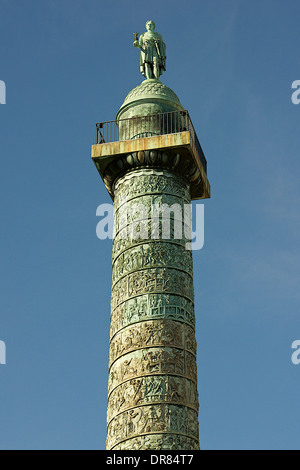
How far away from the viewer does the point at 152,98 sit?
15.8m

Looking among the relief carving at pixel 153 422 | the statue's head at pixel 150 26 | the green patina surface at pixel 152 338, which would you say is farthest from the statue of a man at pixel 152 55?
the relief carving at pixel 153 422

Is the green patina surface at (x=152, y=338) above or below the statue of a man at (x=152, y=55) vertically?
below

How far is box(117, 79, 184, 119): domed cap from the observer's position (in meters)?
15.8

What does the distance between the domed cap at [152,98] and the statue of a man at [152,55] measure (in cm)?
56

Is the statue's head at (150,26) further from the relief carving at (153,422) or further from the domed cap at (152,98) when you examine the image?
the relief carving at (153,422)

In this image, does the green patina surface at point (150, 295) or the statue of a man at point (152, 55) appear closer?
the green patina surface at point (150, 295)

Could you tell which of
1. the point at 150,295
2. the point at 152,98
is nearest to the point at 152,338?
the point at 150,295

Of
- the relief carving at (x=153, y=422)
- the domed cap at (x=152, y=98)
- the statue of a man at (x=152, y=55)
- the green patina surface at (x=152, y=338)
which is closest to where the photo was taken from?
the relief carving at (x=153, y=422)

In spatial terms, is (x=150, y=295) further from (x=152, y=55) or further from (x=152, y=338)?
(x=152, y=55)

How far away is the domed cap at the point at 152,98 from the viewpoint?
15.8 m

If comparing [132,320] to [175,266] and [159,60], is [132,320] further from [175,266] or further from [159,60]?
[159,60]

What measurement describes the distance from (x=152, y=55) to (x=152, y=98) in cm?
140

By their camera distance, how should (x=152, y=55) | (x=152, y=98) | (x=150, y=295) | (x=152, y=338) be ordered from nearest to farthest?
(x=152, y=338)
(x=150, y=295)
(x=152, y=98)
(x=152, y=55)
